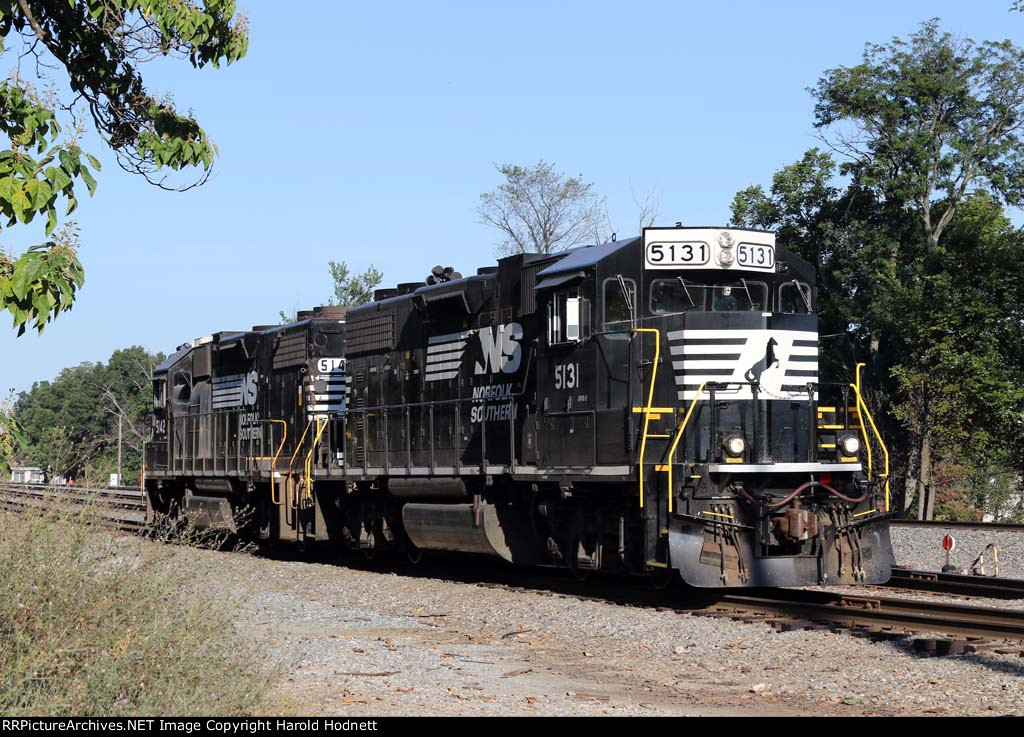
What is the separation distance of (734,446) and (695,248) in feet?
7.53

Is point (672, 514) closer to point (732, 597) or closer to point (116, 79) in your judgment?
point (732, 597)

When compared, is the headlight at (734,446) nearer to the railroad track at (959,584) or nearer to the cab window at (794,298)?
the cab window at (794,298)

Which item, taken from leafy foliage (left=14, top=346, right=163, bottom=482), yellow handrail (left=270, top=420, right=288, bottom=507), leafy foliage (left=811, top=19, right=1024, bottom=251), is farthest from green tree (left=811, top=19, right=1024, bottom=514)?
leafy foliage (left=14, top=346, right=163, bottom=482)

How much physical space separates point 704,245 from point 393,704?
7.04m

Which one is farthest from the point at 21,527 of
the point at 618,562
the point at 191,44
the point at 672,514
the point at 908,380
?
the point at 908,380

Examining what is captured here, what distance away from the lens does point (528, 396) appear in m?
14.7

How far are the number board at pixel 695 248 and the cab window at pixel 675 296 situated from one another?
195 millimetres

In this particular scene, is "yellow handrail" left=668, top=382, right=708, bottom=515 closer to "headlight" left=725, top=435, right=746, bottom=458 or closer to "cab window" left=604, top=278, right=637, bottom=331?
"headlight" left=725, top=435, right=746, bottom=458

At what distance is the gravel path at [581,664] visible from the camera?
810 cm

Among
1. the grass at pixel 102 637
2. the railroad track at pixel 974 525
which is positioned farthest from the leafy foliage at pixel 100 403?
the grass at pixel 102 637

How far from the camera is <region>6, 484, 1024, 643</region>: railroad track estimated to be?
33.9 ft

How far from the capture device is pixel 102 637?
7.14 m

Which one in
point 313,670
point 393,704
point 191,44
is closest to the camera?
point 191,44

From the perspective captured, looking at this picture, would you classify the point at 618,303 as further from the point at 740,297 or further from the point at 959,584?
the point at 959,584
